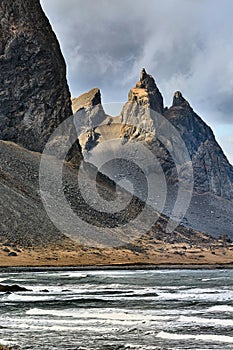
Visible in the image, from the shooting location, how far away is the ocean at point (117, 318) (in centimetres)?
3272

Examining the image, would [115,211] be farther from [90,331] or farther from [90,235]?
[90,331]

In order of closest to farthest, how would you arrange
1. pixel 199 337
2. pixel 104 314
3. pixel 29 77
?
pixel 199 337 < pixel 104 314 < pixel 29 77

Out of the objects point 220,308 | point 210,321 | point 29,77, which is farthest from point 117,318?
point 29,77

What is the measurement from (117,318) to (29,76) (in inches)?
6163

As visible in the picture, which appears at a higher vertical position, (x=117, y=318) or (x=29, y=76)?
(x=29, y=76)

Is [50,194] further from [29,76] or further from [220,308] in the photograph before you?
[220,308]

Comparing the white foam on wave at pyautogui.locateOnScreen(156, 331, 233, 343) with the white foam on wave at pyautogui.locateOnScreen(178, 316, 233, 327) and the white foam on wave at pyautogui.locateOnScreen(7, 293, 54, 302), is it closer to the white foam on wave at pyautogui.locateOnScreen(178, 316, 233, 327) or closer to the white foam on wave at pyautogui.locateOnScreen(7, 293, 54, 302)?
the white foam on wave at pyautogui.locateOnScreen(178, 316, 233, 327)

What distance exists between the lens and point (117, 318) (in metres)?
42.9

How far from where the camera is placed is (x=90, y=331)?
37.2 m

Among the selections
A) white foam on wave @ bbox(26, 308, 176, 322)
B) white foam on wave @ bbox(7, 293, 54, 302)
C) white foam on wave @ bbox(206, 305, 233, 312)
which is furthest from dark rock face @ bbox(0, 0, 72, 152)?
white foam on wave @ bbox(26, 308, 176, 322)

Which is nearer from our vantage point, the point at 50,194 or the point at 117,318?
the point at 117,318

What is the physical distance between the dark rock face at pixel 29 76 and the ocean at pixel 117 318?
118 metres

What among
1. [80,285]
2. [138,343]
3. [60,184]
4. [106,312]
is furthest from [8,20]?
[138,343]

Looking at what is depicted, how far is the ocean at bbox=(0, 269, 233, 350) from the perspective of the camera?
3272 centimetres
